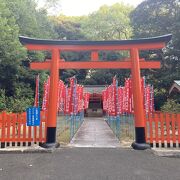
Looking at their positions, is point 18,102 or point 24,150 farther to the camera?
point 18,102

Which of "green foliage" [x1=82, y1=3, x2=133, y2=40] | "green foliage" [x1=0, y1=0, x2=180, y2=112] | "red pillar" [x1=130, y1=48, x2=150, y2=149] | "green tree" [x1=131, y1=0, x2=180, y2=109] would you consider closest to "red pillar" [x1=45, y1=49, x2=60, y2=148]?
"red pillar" [x1=130, y1=48, x2=150, y2=149]

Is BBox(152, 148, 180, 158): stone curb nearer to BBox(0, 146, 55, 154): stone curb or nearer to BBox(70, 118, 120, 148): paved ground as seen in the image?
BBox(70, 118, 120, 148): paved ground

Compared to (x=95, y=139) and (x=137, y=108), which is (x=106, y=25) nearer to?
(x=95, y=139)

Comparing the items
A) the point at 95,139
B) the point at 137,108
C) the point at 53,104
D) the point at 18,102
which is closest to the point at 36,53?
the point at 18,102

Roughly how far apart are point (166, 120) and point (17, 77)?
68.7 feet

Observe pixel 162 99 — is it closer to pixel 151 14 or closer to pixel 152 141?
pixel 151 14

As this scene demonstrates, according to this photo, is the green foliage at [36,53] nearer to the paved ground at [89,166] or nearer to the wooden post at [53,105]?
the wooden post at [53,105]

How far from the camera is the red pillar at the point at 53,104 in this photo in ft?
34.9

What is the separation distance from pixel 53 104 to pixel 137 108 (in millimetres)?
3190

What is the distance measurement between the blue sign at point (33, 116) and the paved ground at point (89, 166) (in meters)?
1.36

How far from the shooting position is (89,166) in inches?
305

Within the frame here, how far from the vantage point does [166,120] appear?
34.0 ft

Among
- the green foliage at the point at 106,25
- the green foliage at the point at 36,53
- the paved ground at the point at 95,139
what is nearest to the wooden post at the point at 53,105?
the paved ground at the point at 95,139

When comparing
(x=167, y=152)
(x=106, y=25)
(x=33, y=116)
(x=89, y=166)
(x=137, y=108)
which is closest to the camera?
(x=89, y=166)
